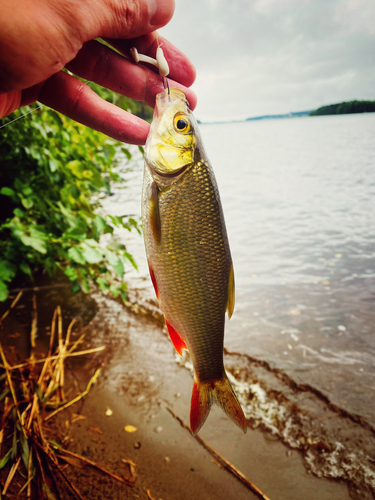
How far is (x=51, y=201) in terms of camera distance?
3.70m

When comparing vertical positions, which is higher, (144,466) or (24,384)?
(24,384)

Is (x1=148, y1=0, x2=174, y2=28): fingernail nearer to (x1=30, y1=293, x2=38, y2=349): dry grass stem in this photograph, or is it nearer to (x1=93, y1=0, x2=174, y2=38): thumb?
(x1=93, y1=0, x2=174, y2=38): thumb

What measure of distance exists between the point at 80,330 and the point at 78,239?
1.87 m

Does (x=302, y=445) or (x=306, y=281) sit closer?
(x=302, y=445)

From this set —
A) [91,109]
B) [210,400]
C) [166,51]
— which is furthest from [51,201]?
[210,400]

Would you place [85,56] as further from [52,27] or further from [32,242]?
[32,242]

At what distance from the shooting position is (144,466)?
2592 millimetres

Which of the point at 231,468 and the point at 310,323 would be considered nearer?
the point at 231,468

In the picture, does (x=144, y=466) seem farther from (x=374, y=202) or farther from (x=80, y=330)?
(x=374, y=202)

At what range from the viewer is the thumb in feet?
4.66

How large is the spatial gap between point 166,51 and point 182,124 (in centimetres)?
63

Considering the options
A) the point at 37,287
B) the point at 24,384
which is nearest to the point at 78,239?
the point at 24,384

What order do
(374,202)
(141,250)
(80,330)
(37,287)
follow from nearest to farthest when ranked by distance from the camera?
(80,330) → (37,287) → (141,250) → (374,202)

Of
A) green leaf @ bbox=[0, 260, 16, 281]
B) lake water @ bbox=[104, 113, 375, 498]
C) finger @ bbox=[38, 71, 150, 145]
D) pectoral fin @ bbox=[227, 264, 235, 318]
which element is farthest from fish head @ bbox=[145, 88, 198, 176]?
lake water @ bbox=[104, 113, 375, 498]
